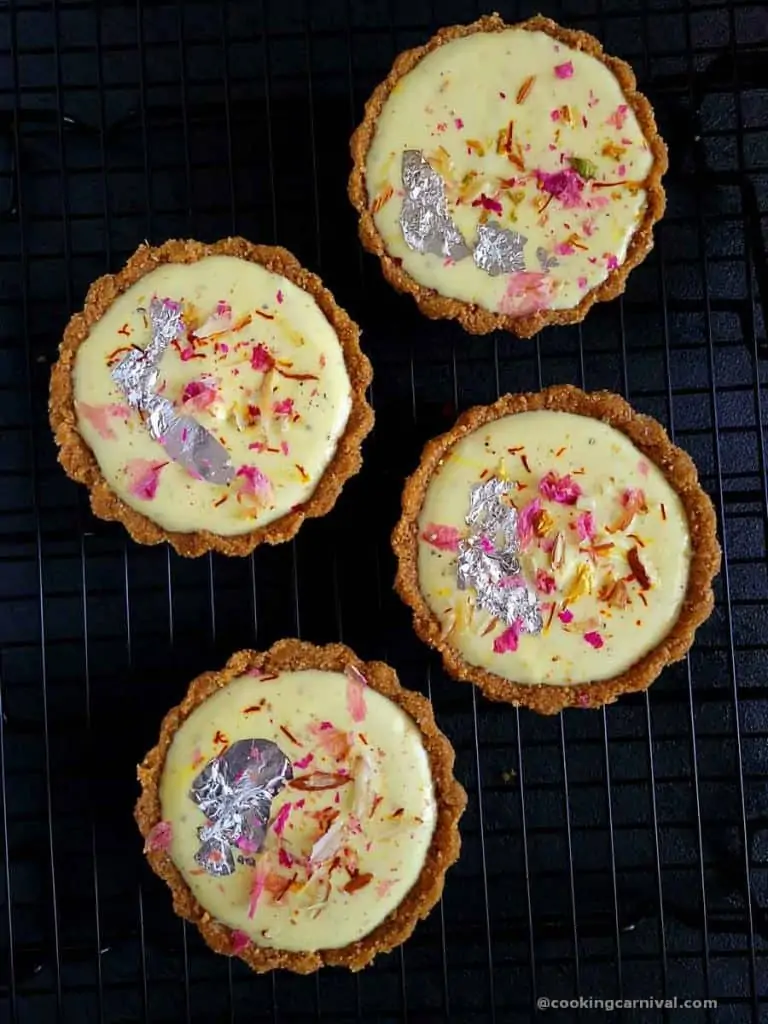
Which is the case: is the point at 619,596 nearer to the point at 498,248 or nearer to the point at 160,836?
the point at 498,248

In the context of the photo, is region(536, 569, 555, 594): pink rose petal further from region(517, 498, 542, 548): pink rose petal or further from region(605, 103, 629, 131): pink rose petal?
region(605, 103, 629, 131): pink rose petal

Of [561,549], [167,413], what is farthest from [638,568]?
[167,413]

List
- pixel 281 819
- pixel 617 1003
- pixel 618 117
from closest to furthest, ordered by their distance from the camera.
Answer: pixel 281 819 < pixel 618 117 < pixel 617 1003

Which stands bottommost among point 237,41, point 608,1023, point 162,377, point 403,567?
point 608,1023

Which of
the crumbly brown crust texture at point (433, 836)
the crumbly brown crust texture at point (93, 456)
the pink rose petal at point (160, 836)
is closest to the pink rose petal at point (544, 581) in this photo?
the crumbly brown crust texture at point (433, 836)

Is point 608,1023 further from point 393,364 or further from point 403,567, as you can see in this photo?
point 393,364

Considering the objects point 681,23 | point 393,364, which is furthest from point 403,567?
point 681,23
